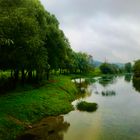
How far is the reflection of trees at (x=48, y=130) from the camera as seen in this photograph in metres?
25.9

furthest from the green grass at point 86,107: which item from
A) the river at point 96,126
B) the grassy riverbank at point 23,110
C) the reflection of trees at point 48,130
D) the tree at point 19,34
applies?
the tree at point 19,34

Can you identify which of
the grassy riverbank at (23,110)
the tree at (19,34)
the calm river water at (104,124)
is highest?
the tree at (19,34)

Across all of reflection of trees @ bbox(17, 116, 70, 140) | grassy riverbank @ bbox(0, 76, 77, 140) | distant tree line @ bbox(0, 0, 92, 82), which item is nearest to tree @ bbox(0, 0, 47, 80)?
distant tree line @ bbox(0, 0, 92, 82)

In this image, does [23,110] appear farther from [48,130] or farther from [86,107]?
[86,107]

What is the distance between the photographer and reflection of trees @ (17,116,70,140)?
25.9 m

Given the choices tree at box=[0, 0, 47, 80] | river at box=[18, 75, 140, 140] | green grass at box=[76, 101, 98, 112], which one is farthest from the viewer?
green grass at box=[76, 101, 98, 112]

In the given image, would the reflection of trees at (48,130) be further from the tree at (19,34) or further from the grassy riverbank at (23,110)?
the tree at (19,34)

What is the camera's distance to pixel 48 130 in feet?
93.4

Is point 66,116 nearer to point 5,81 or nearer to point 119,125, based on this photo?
point 119,125

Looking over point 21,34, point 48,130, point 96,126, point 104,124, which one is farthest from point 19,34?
point 104,124

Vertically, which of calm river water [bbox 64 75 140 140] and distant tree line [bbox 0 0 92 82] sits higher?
distant tree line [bbox 0 0 92 82]

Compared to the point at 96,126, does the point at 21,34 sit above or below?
above

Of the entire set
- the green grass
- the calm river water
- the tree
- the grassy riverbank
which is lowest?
the calm river water

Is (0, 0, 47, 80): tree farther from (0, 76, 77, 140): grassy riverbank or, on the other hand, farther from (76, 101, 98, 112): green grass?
(76, 101, 98, 112): green grass
